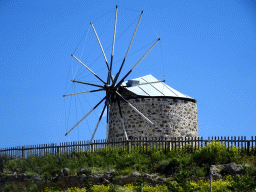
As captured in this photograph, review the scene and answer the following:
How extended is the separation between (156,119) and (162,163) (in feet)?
28.8

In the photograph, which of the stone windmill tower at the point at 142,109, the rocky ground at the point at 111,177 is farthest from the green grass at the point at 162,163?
the stone windmill tower at the point at 142,109

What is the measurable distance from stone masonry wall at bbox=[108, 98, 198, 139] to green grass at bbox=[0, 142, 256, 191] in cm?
524

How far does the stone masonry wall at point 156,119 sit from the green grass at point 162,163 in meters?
5.24

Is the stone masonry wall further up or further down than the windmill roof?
further down

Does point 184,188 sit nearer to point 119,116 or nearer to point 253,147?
point 253,147

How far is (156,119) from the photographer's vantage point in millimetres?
25906

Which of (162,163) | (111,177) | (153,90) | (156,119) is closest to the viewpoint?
(162,163)

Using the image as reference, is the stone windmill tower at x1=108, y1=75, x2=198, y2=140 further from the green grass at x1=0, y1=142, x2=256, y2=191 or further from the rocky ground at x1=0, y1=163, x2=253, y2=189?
the rocky ground at x1=0, y1=163, x2=253, y2=189

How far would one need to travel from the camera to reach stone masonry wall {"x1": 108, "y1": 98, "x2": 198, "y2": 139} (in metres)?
25.8

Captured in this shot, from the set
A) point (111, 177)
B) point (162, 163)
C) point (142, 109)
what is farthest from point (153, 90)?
point (111, 177)

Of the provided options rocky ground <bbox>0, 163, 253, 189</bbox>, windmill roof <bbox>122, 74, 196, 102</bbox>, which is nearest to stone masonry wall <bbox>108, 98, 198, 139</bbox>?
windmill roof <bbox>122, 74, 196, 102</bbox>

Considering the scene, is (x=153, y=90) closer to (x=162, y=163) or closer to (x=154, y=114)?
(x=154, y=114)

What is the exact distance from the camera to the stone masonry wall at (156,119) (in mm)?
25781

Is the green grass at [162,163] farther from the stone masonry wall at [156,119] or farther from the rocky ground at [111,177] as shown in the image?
the stone masonry wall at [156,119]
